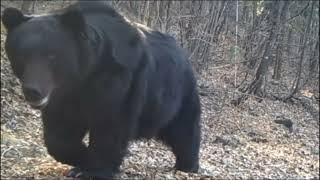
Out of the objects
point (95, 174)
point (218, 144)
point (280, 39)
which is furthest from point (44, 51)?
point (280, 39)

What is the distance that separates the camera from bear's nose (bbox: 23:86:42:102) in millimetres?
4164

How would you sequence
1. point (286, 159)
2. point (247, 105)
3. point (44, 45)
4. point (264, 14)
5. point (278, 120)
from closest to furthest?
point (44, 45)
point (286, 159)
point (278, 120)
point (247, 105)
point (264, 14)

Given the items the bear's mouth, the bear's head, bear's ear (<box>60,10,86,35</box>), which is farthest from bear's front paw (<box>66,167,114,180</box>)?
bear's ear (<box>60,10,86,35</box>)

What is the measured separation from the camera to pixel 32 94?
418 cm

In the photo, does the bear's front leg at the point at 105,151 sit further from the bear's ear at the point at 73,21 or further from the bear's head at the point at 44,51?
the bear's ear at the point at 73,21

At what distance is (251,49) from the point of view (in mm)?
19188

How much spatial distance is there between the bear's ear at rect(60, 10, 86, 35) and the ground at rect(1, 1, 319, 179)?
189cm

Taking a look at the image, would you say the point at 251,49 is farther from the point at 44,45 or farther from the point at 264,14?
the point at 44,45

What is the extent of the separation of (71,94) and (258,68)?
14.7 meters

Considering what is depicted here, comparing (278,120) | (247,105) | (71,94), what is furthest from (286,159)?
(71,94)

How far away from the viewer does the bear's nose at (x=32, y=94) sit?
4.16 metres

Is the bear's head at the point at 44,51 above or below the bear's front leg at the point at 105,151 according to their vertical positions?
above

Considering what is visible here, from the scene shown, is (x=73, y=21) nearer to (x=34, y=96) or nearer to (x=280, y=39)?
(x=34, y=96)

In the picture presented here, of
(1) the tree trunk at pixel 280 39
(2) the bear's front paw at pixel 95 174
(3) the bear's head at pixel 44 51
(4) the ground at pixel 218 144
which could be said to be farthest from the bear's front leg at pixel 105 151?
(1) the tree trunk at pixel 280 39
